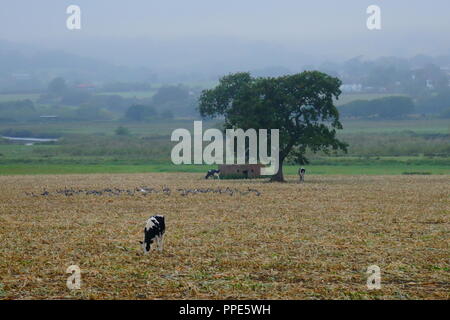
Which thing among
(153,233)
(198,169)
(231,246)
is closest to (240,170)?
(198,169)

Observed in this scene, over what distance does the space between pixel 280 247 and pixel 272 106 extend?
3884 cm

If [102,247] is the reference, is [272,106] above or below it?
above

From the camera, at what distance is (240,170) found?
6975 cm

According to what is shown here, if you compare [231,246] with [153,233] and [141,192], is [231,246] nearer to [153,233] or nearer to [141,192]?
[153,233]

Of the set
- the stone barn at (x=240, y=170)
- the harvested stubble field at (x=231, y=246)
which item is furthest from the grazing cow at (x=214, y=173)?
the harvested stubble field at (x=231, y=246)

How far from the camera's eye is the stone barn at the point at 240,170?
6944cm

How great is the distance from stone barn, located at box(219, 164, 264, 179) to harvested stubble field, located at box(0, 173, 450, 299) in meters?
23.6

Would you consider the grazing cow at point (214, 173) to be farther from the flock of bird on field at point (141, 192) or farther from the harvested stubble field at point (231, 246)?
the harvested stubble field at point (231, 246)

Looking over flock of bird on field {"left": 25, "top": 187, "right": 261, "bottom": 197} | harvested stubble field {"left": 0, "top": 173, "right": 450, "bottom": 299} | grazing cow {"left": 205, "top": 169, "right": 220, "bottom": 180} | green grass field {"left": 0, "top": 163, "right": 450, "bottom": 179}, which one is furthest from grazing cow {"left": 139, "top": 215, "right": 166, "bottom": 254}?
green grass field {"left": 0, "top": 163, "right": 450, "bottom": 179}

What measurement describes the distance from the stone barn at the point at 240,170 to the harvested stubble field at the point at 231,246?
23624mm

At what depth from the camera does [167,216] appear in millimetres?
34625

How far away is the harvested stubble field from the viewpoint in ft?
60.4
